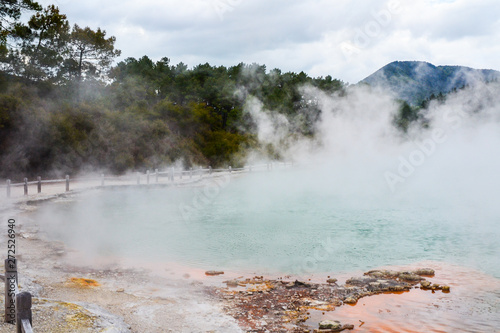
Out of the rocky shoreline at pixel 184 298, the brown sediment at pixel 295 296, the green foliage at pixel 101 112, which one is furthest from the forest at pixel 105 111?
the brown sediment at pixel 295 296

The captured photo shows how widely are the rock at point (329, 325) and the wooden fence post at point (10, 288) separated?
4.18 m

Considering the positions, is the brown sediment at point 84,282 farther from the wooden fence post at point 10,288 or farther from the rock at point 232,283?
the wooden fence post at point 10,288

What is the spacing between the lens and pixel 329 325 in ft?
22.2

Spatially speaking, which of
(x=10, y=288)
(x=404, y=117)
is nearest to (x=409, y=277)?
(x=10, y=288)

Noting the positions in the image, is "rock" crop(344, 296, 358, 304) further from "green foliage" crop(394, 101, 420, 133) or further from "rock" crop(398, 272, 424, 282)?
"green foliage" crop(394, 101, 420, 133)

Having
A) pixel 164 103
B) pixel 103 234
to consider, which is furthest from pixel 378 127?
pixel 103 234

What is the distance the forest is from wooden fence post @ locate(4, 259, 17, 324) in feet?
59.8

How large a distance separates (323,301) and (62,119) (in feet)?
70.3

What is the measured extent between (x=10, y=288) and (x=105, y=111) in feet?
84.5

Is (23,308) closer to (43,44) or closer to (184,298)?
(184,298)

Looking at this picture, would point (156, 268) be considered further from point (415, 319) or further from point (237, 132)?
point (237, 132)

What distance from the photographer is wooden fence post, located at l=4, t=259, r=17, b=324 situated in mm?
5574

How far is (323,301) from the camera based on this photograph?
7.89 metres

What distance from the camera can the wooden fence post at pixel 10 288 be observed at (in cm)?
557
